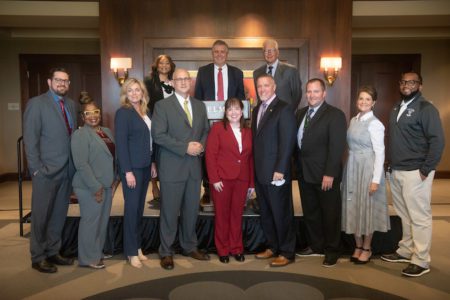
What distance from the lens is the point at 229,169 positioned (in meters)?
3.56

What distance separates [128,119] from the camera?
11.3 ft

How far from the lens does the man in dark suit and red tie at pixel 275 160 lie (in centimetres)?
347

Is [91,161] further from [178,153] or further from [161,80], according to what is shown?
[161,80]

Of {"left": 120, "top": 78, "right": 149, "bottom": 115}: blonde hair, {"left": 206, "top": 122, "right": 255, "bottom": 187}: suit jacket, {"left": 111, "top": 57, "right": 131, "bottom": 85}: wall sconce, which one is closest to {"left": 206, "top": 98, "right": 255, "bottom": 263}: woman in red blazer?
{"left": 206, "top": 122, "right": 255, "bottom": 187}: suit jacket

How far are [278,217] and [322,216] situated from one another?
39cm

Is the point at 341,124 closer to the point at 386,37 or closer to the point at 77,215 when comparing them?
the point at 77,215

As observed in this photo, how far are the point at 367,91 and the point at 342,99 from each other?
3.03 meters

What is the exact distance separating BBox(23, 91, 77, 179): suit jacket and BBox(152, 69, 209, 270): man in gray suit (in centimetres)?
75

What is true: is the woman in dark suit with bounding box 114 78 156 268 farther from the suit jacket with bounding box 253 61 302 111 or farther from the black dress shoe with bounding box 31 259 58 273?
the suit jacket with bounding box 253 61 302 111

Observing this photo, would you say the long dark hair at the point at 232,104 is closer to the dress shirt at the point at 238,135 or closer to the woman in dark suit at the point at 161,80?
the dress shirt at the point at 238,135

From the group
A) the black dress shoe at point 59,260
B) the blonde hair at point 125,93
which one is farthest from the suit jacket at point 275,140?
the black dress shoe at point 59,260

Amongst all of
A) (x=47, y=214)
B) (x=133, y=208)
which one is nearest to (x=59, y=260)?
(x=47, y=214)

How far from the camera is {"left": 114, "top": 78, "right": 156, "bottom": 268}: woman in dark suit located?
3441mm

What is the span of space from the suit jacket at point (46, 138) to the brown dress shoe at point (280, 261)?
191cm
